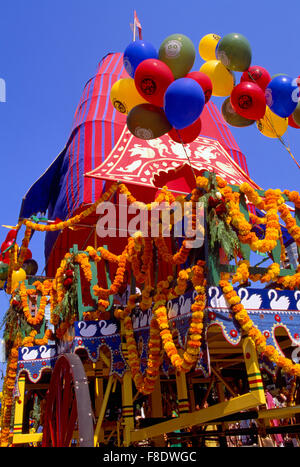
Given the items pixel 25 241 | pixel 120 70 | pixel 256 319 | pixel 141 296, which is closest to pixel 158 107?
pixel 141 296

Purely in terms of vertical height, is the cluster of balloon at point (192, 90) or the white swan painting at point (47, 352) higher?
the cluster of balloon at point (192, 90)

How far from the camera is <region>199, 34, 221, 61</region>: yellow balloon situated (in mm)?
7953

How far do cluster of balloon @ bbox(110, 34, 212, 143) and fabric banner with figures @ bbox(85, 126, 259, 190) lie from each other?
3449 millimetres

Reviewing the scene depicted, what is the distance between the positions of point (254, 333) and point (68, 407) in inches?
93.2

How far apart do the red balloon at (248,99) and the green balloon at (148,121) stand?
3.83ft

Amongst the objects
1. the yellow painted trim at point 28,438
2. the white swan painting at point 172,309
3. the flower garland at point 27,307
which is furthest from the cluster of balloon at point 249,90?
the yellow painted trim at point 28,438

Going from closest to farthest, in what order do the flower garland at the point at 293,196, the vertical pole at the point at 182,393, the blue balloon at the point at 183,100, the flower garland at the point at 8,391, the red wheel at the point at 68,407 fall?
1. the red wheel at the point at 68,407
2. the blue balloon at the point at 183,100
3. the vertical pole at the point at 182,393
4. the flower garland at the point at 293,196
5. the flower garland at the point at 8,391

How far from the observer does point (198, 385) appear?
41.1ft

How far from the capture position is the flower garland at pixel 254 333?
17.2ft

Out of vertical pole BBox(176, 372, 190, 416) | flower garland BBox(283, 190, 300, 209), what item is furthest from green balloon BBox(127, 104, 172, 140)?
vertical pole BBox(176, 372, 190, 416)

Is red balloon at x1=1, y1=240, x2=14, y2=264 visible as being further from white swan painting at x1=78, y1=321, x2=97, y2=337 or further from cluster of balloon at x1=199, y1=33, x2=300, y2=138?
cluster of balloon at x1=199, y1=33, x2=300, y2=138

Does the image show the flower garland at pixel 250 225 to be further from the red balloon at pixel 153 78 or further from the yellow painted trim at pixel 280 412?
the yellow painted trim at pixel 280 412

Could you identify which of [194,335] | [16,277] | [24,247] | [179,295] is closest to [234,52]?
[179,295]

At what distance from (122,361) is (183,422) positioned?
1.88 meters
